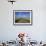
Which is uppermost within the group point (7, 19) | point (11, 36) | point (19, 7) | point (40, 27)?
point (19, 7)

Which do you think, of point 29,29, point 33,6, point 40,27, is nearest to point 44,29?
point 40,27

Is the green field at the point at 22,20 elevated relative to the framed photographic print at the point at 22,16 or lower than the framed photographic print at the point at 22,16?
lower

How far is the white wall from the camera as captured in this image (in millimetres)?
5426

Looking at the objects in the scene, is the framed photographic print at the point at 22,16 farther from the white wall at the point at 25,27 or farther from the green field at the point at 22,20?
the white wall at the point at 25,27

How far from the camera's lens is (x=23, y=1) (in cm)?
548

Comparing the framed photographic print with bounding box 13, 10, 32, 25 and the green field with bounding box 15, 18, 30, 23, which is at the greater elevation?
the framed photographic print with bounding box 13, 10, 32, 25

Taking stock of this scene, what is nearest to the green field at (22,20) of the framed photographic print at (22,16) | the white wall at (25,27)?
the framed photographic print at (22,16)

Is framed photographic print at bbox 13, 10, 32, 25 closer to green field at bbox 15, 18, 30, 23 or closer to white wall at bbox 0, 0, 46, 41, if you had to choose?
green field at bbox 15, 18, 30, 23

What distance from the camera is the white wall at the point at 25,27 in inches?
214

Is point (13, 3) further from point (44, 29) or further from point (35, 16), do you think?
point (44, 29)

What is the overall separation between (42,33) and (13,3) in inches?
67.5

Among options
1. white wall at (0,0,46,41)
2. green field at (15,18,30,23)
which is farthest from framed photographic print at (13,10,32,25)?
white wall at (0,0,46,41)

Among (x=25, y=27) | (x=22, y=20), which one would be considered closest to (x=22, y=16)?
(x=22, y=20)

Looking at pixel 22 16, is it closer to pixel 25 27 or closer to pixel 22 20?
pixel 22 20
